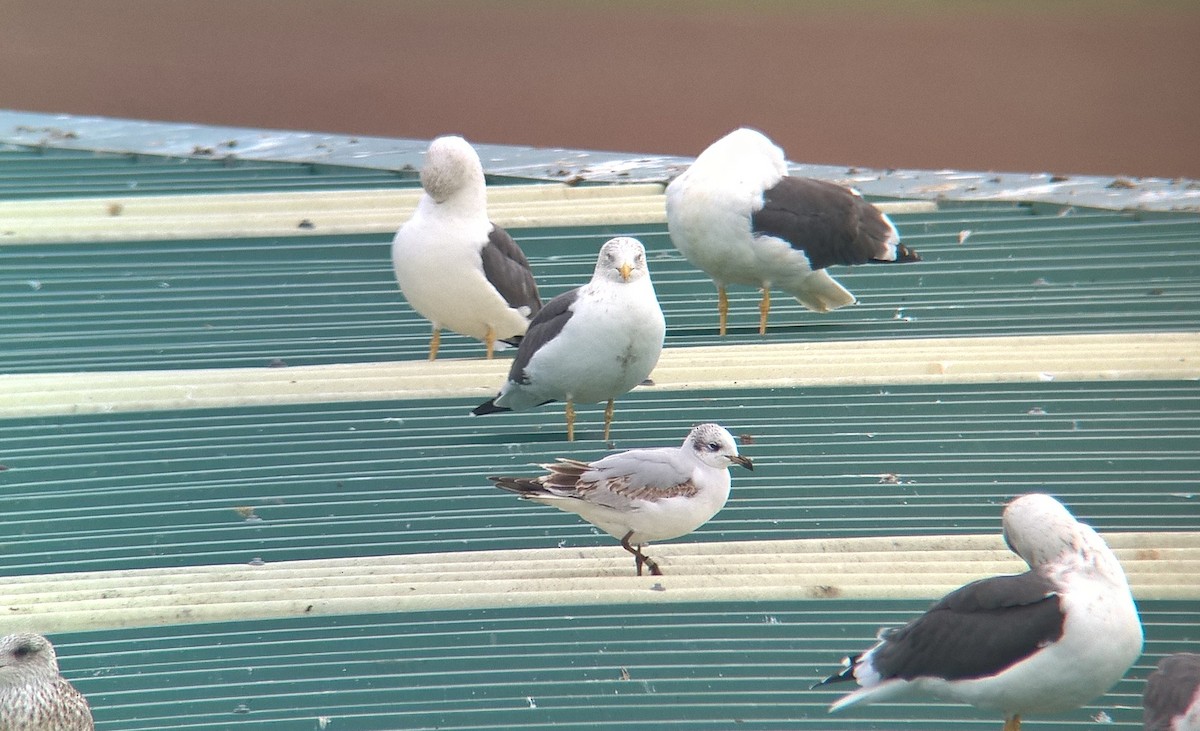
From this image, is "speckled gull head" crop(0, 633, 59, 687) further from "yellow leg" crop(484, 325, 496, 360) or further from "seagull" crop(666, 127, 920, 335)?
"seagull" crop(666, 127, 920, 335)

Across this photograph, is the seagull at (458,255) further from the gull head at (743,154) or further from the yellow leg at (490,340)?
the gull head at (743,154)

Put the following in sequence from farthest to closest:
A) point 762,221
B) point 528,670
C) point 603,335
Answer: point 762,221 < point 603,335 < point 528,670

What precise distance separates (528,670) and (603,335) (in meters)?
1.14

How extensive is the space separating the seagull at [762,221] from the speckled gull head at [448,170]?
83 cm

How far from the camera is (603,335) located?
4.38m

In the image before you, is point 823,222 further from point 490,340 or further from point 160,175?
point 160,175

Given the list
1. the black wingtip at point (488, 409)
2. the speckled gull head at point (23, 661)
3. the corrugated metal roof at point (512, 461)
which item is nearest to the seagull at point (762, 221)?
the corrugated metal roof at point (512, 461)

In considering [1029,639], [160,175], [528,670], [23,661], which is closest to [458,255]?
[528,670]

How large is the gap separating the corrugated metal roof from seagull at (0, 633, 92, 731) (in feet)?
0.68

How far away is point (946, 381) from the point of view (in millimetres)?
5238

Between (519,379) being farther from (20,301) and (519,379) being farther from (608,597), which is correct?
(20,301)

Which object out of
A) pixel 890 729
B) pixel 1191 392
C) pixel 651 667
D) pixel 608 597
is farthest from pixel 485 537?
pixel 1191 392

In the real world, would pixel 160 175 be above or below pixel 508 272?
above

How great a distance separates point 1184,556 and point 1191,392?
1.20 meters
